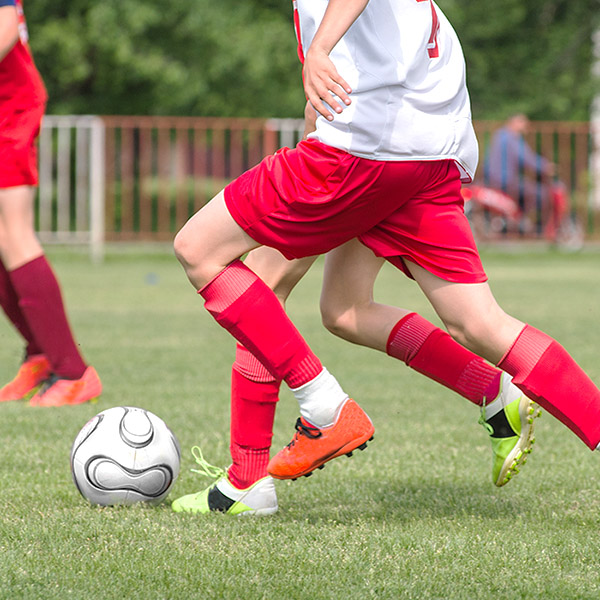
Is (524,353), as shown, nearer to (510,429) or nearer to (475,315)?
(475,315)

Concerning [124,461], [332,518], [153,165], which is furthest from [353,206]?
[153,165]

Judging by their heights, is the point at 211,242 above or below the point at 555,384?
above

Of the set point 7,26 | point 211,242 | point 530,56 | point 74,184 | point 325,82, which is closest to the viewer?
point 325,82

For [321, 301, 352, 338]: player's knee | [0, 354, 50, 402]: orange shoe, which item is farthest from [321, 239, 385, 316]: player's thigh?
[0, 354, 50, 402]: orange shoe

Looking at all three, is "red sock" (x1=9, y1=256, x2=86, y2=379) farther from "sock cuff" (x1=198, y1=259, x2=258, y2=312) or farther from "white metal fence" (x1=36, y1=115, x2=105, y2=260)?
"white metal fence" (x1=36, y1=115, x2=105, y2=260)

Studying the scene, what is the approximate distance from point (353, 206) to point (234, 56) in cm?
2233

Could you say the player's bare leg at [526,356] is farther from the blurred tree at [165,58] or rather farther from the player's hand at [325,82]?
the blurred tree at [165,58]

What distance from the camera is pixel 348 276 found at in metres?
3.26

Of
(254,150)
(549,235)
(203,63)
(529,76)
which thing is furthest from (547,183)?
(529,76)

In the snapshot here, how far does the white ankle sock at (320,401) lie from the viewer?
2895 millimetres

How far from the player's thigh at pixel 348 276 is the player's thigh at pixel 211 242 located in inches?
16.6

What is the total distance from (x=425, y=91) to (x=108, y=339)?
498 centimetres

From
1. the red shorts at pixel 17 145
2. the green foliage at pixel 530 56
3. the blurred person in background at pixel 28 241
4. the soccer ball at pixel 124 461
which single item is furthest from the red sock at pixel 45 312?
the green foliage at pixel 530 56

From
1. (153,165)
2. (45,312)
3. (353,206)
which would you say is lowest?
(153,165)
